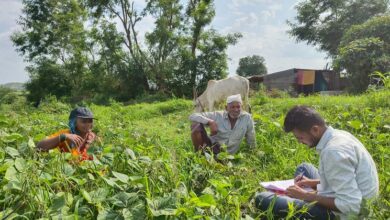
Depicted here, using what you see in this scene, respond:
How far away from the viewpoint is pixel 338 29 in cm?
2100

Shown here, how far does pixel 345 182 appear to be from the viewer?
6.89 ft

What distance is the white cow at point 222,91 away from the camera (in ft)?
26.0

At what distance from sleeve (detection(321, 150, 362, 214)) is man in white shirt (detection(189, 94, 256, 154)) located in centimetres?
247

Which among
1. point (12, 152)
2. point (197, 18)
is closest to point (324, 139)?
point (12, 152)

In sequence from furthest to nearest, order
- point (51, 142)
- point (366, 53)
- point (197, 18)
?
point (197, 18) < point (366, 53) < point (51, 142)

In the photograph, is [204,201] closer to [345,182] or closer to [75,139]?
[345,182]

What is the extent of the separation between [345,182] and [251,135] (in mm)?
2635

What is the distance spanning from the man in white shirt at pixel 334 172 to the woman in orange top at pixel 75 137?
1.69 m

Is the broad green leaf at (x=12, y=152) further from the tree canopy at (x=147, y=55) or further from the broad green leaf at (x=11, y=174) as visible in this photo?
the tree canopy at (x=147, y=55)

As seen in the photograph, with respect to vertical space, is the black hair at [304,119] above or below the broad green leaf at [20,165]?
above

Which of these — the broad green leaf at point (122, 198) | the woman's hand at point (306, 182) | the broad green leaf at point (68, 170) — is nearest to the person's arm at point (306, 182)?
the woman's hand at point (306, 182)

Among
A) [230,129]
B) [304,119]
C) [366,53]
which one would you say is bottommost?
[230,129]

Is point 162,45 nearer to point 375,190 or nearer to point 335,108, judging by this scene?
point 335,108

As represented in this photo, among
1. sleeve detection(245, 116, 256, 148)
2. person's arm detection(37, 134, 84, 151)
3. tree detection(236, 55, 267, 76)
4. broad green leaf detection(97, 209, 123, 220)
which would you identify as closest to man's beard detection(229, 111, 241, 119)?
sleeve detection(245, 116, 256, 148)
